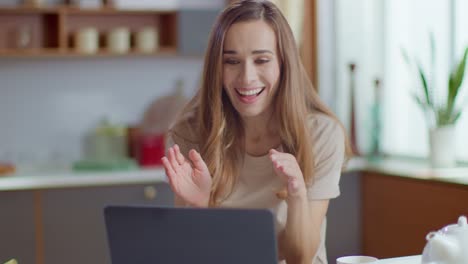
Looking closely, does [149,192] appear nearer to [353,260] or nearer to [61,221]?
[61,221]

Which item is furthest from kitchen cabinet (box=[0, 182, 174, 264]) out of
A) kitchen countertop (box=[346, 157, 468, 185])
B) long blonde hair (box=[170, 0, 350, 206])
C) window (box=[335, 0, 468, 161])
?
long blonde hair (box=[170, 0, 350, 206])

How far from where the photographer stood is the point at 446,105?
316 centimetres

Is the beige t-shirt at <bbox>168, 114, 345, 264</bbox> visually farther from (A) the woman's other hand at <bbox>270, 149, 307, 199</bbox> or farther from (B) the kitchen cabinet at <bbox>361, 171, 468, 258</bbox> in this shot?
(B) the kitchen cabinet at <bbox>361, 171, 468, 258</bbox>

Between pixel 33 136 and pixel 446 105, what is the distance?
86.4 inches

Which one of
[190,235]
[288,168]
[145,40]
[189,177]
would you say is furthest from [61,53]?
[190,235]

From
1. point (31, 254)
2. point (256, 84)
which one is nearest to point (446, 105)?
point (256, 84)

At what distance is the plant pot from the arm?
1338mm

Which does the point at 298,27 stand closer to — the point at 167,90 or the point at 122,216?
the point at 167,90

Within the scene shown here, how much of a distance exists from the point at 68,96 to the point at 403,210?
6.32 ft

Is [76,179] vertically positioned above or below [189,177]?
below

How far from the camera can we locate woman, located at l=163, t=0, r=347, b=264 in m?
2.00

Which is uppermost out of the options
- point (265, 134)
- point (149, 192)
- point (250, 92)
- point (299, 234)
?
point (250, 92)

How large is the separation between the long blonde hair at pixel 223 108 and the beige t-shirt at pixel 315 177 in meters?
0.03

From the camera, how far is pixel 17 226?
11.4 feet
